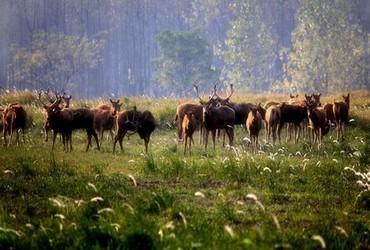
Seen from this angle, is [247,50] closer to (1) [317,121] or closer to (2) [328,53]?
(2) [328,53]

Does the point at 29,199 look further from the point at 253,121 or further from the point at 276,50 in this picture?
the point at 276,50

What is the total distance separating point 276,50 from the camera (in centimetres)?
7694

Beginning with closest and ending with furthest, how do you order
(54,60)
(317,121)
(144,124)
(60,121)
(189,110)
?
(144,124) < (60,121) < (317,121) < (189,110) < (54,60)

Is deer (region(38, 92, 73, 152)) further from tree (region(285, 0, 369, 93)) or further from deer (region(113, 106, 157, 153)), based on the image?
tree (region(285, 0, 369, 93))

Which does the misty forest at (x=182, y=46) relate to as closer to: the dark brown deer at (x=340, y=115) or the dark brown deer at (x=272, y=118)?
the dark brown deer at (x=340, y=115)

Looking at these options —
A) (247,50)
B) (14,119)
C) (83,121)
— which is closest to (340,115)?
(83,121)

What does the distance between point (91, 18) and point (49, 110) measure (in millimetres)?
70140

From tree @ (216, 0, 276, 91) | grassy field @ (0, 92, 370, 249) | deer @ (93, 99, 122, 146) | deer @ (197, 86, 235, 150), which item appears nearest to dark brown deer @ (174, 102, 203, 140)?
deer @ (197, 86, 235, 150)

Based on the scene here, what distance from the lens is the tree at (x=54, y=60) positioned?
215 ft

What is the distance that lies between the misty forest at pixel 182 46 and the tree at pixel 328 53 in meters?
0.12

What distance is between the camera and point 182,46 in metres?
61.9

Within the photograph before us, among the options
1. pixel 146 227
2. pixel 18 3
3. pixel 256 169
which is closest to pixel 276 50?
pixel 18 3

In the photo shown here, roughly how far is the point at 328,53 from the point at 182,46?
16891 millimetres

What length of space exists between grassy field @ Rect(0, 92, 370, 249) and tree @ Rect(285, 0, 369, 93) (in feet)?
139
